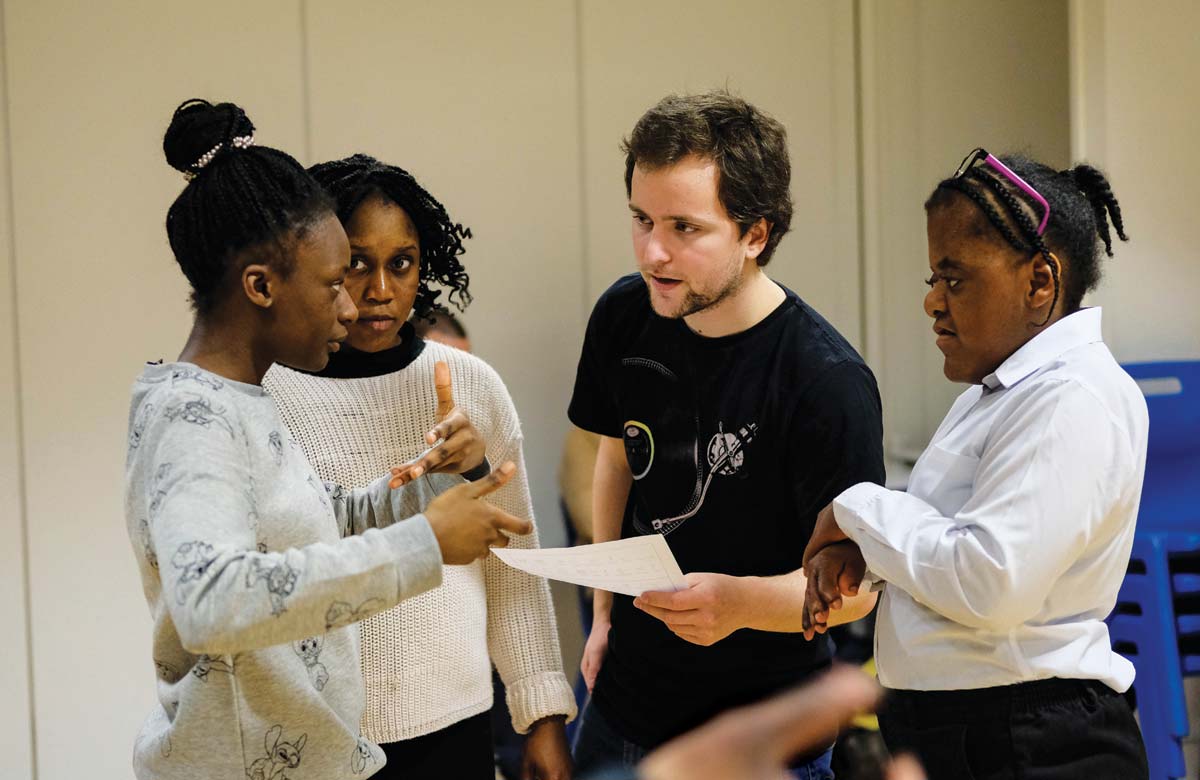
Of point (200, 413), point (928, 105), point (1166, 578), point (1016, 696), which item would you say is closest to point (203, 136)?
point (200, 413)

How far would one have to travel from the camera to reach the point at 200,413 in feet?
4.40

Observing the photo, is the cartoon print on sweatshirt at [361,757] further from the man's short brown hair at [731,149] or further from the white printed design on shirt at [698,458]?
the man's short brown hair at [731,149]

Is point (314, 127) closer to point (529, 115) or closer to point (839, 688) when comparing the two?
point (529, 115)

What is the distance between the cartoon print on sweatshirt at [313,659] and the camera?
145cm

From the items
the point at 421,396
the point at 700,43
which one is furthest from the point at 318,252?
the point at 700,43

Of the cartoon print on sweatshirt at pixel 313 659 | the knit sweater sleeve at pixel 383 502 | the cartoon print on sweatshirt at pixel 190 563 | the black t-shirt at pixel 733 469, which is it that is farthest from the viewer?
the black t-shirt at pixel 733 469

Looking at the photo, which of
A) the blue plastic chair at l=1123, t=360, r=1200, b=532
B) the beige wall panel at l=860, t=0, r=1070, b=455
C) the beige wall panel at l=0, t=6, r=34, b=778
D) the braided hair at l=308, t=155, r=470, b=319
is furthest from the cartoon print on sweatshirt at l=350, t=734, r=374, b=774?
the beige wall panel at l=860, t=0, r=1070, b=455

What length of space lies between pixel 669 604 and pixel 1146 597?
201 centimetres

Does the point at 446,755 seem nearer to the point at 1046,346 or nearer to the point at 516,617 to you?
the point at 516,617

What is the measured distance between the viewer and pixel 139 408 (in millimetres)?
1380

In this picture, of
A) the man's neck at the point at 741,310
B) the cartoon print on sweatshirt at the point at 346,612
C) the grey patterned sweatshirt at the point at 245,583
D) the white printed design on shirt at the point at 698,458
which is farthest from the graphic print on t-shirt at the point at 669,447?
the cartoon print on sweatshirt at the point at 346,612

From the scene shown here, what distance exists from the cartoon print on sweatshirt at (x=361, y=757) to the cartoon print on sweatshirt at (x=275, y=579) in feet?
1.04

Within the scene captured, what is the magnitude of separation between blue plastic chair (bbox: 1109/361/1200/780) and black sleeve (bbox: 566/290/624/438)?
1.80m

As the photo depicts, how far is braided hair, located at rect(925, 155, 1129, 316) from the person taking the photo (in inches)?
64.4
